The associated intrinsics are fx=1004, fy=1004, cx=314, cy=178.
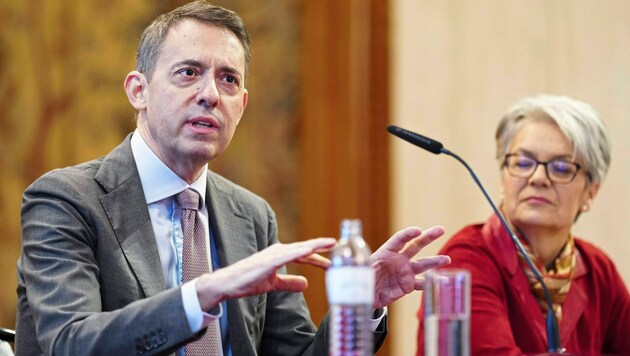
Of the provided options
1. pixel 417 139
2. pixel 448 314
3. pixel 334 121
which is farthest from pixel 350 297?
pixel 334 121

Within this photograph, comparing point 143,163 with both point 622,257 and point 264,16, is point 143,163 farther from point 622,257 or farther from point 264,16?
point 622,257

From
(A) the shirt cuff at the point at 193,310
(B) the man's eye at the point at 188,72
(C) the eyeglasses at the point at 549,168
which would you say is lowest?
(A) the shirt cuff at the point at 193,310

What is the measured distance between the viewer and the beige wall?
4418mm

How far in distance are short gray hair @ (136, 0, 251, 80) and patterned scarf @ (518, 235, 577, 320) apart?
1186mm

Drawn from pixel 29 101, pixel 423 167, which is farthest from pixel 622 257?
pixel 29 101

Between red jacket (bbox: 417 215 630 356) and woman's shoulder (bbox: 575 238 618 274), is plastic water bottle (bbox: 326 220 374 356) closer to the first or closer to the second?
red jacket (bbox: 417 215 630 356)

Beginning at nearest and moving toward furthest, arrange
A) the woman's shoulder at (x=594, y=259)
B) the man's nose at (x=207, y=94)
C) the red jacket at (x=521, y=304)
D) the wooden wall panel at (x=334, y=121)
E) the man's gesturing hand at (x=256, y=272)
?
the man's gesturing hand at (x=256, y=272) < the man's nose at (x=207, y=94) < the red jacket at (x=521, y=304) < the woman's shoulder at (x=594, y=259) < the wooden wall panel at (x=334, y=121)

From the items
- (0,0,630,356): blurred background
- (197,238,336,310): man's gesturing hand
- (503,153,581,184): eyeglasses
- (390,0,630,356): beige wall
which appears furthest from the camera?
(390,0,630,356): beige wall

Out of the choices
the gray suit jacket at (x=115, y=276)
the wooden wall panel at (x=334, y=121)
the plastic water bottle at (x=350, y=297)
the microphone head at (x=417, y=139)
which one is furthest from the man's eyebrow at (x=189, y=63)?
A: the wooden wall panel at (x=334, y=121)

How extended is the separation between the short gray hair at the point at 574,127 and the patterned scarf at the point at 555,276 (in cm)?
28

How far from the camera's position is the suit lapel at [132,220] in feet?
7.23

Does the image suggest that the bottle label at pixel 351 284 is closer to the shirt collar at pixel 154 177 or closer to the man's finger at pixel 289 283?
the man's finger at pixel 289 283

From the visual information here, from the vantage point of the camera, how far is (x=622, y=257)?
5227mm

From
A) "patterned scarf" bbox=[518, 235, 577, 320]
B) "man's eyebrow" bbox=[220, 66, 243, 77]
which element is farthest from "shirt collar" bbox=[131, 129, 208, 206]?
"patterned scarf" bbox=[518, 235, 577, 320]
